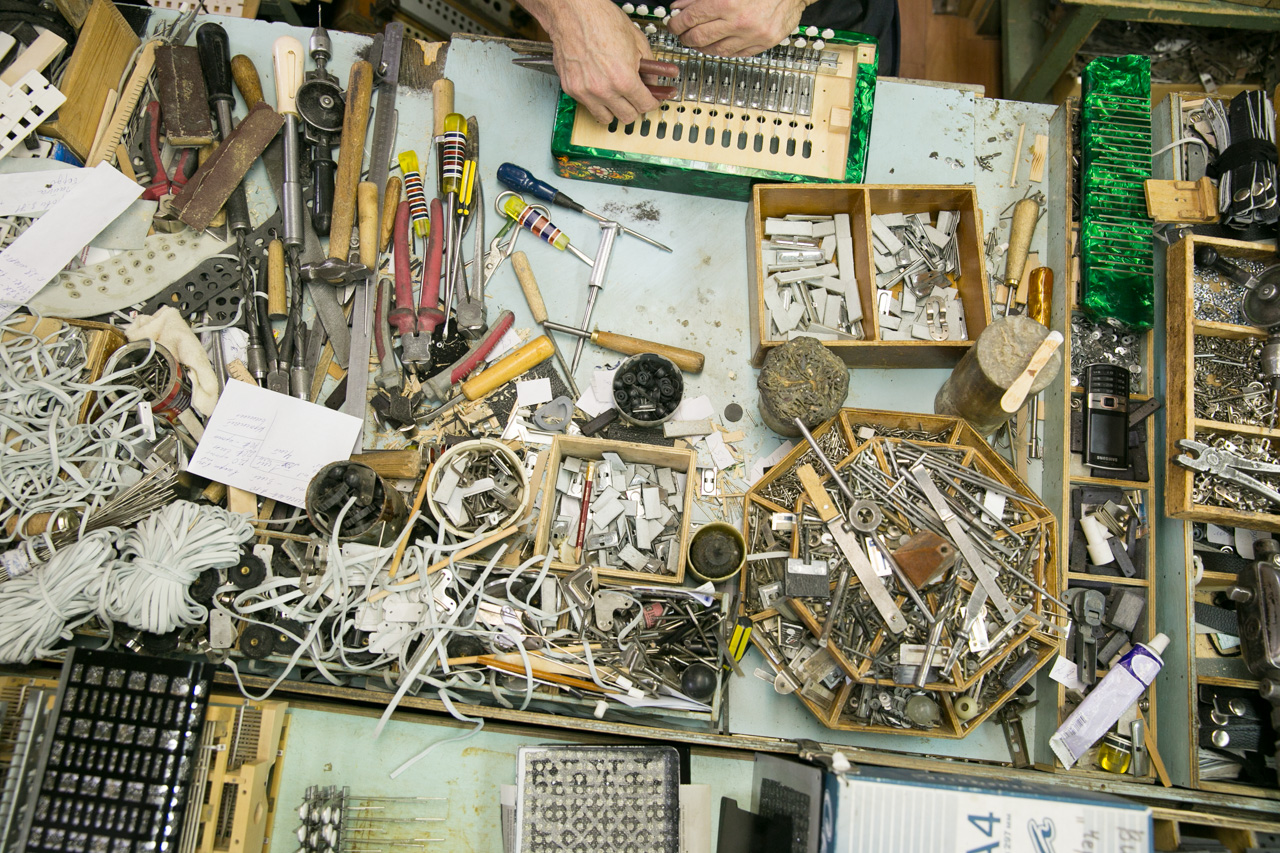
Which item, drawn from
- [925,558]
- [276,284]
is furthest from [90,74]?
[925,558]

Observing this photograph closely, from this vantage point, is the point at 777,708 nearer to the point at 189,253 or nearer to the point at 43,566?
the point at 43,566

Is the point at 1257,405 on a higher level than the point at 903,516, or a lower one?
higher

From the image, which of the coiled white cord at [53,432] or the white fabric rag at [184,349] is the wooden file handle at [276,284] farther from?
the coiled white cord at [53,432]

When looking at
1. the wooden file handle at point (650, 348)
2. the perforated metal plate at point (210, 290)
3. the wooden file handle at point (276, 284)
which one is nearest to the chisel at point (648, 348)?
the wooden file handle at point (650, 348)

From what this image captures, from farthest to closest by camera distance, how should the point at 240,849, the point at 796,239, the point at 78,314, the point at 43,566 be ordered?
1. the point at 796,239
2. the point at 78,314
3. the point at 43,566
4. the point at 240,849

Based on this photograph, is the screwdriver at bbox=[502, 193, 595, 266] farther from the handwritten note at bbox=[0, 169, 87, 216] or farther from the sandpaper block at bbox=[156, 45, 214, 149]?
the handwritten note at bbox=[0, 169, 87, 216]

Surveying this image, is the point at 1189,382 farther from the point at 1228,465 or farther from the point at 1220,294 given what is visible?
the point at 1220,294

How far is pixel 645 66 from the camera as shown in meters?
1.86

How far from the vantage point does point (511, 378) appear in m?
2.03

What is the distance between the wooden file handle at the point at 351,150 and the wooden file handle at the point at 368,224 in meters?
0.03

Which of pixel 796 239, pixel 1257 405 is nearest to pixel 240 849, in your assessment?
pixel 796 239

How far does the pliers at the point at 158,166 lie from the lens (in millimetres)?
2082

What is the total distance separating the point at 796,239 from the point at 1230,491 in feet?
4.19

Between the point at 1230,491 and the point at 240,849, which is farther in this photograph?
the point at 1230,491
